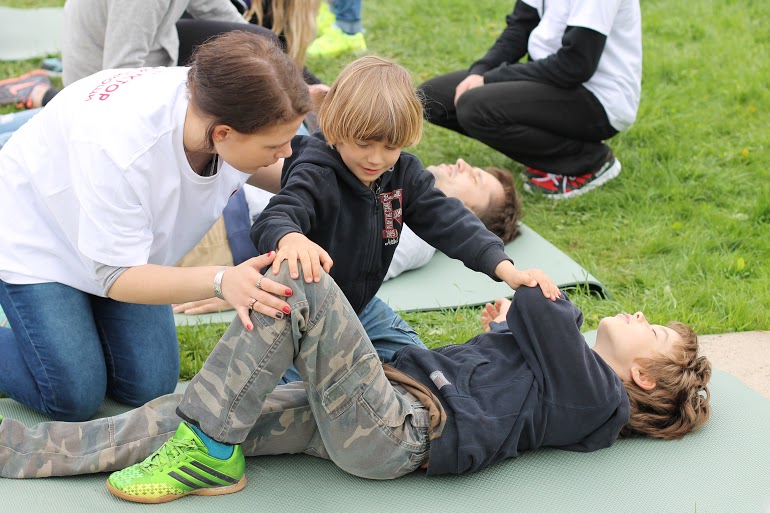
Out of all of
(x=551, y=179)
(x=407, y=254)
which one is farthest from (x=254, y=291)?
(x=551, y=179)

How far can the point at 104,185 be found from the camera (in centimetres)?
231

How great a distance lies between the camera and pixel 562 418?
100 inches

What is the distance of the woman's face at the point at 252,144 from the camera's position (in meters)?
2.32

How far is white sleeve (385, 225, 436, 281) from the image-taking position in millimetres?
3979

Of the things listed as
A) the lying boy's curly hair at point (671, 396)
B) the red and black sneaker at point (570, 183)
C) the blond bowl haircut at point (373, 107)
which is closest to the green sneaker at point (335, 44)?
the red and black sneaker at point (570, 183)

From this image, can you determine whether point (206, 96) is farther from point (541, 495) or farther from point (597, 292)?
point (597, 292)

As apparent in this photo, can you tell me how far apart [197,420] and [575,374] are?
1.06 metres

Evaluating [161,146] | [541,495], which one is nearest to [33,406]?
[161,146]

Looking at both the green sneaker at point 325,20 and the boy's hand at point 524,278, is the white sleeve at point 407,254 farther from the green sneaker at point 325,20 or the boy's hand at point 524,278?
the green sneaker at point 325,20

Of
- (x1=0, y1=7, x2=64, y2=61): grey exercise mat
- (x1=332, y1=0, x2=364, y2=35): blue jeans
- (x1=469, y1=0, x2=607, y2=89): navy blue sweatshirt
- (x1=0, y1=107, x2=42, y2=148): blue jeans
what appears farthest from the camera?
(x1=332, y1=0, x2=364, y2=35): blue jeans

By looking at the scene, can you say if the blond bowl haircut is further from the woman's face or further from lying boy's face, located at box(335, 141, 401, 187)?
the woman's face

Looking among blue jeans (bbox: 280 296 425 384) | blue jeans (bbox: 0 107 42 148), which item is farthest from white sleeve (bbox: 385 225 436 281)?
blue jeans (bbox: 0 107 42 148)

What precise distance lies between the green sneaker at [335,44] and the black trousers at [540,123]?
236cm

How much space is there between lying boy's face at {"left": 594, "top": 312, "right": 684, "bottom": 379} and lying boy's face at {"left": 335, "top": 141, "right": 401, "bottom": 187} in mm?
903
